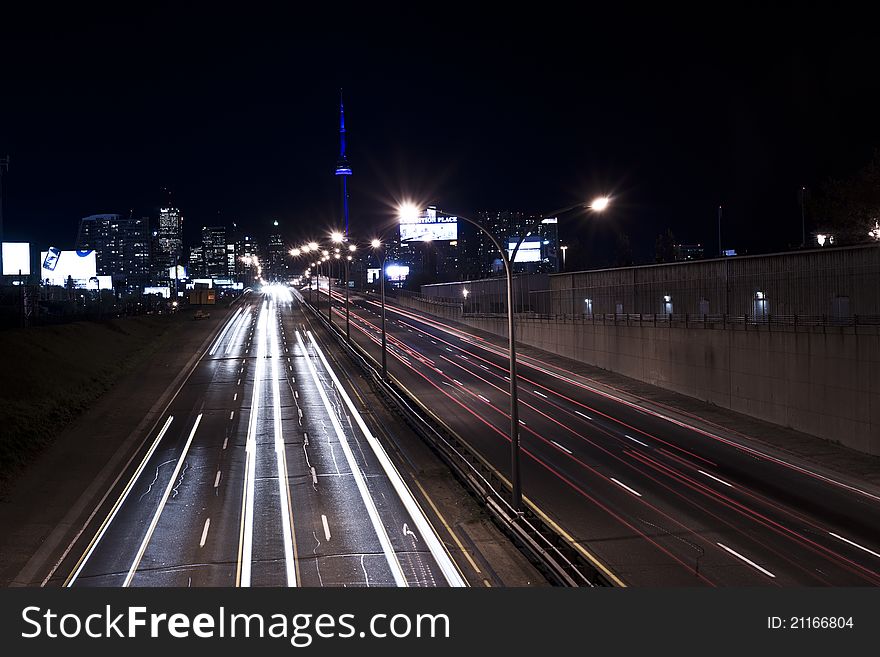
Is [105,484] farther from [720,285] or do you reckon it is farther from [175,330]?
[175,330]

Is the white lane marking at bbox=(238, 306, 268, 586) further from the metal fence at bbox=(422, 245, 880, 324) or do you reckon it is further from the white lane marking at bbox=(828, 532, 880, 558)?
the metal fence at bbox=(422, 245, 880, 324)

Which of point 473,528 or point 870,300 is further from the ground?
point 870,300

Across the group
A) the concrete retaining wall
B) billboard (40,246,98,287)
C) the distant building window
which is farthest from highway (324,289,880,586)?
billboard (40,246,98,287)

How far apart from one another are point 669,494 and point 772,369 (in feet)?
48.7

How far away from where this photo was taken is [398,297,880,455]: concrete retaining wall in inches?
1282

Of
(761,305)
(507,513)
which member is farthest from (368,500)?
(761,305)

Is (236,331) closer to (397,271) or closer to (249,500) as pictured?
(249,500)

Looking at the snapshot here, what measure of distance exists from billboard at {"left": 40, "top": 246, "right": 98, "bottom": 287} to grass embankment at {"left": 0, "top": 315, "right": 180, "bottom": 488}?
174 ft

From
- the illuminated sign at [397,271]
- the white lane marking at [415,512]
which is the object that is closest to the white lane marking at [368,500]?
the white lane marking at [415,512]

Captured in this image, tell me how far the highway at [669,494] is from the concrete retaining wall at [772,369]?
129 inches

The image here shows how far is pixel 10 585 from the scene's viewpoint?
1930 centimetres

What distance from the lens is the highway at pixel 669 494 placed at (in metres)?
20.0

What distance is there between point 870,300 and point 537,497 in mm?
20757

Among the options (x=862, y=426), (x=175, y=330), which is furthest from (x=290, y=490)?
(x=175, y=330)
